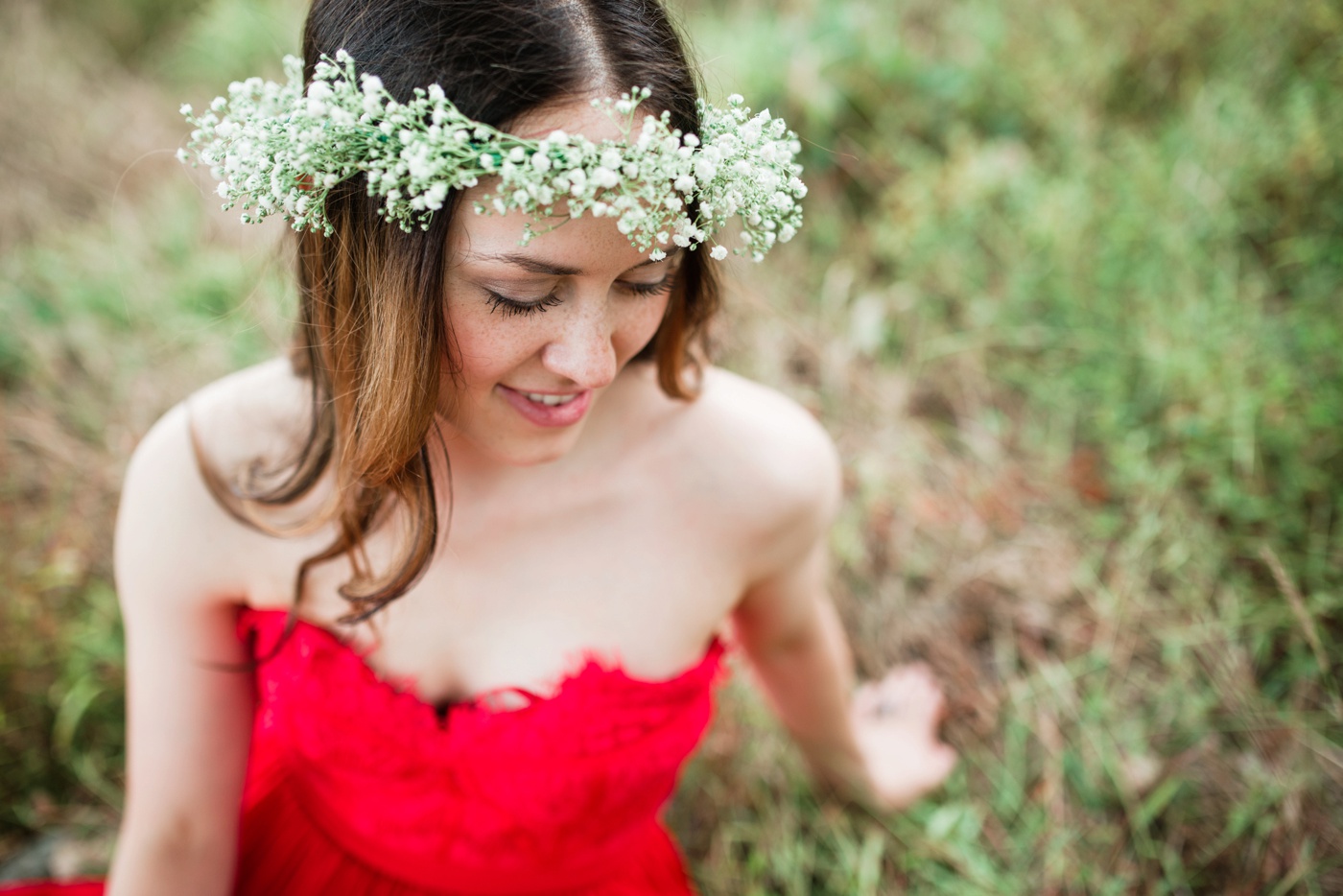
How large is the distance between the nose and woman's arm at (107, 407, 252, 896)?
0.74m

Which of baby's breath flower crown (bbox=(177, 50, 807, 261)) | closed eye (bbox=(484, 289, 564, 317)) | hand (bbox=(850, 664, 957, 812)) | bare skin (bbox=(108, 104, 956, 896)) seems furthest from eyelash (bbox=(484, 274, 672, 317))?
hand (bbox=(850, 664, 957, 812))

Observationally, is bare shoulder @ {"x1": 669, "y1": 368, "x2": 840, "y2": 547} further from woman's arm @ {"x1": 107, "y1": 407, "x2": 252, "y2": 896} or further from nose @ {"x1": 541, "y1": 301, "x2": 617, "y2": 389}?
woman's arm @ {"x1": 107, "y1": 407, "x2": 252, "y2": 896}

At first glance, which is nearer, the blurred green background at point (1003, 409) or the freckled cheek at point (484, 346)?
the freckled cheek at point (484, 346)

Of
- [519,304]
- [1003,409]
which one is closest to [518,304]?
[519,304]

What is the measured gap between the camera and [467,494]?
1.55 m

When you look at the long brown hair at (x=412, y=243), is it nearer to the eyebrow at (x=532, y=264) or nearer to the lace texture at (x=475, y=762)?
the eyebrow at (x=532, y=264)

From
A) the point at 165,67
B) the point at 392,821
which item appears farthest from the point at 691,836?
the point at 165,67

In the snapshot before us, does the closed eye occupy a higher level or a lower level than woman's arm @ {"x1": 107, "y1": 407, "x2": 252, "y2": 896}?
higher

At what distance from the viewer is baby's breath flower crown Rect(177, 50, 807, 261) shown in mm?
942

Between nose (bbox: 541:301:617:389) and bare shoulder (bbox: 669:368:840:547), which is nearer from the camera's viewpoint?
nose (bbox: 541:301:617:389)

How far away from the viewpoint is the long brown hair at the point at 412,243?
3.25ft

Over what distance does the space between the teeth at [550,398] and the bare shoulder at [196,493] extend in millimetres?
515

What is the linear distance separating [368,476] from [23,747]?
2.01 meters

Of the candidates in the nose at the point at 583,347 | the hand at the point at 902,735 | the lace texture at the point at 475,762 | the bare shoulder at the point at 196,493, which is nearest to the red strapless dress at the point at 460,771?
the lace texture at the point at 475,762
